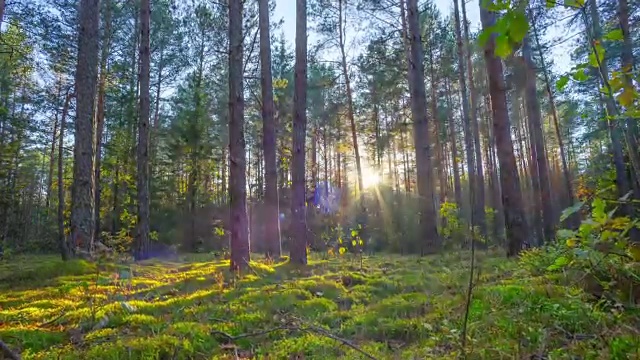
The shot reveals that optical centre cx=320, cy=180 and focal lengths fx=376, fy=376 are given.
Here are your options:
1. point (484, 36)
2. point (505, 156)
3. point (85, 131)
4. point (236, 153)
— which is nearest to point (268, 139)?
point (236, 153)

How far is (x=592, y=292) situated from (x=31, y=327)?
15.4 feet

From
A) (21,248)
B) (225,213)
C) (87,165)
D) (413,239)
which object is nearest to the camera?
(87,165)

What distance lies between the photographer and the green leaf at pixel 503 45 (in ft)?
3.52

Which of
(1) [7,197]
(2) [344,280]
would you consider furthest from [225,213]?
(2) [344,280]

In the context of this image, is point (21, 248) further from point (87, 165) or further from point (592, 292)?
point (592, 292)

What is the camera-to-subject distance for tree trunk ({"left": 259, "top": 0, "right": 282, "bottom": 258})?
31.5ft

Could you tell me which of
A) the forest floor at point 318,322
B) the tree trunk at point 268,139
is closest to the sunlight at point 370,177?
the tree trunk at point 268,139

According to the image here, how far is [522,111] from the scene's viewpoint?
27.5 metres

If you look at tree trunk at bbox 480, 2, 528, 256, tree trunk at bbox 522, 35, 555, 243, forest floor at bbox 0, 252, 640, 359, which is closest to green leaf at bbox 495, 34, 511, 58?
forest floor at bbox 0, 252, 640, 359

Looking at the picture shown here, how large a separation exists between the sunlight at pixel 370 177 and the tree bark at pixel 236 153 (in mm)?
16777

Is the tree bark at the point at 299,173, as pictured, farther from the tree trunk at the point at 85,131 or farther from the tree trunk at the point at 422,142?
the tree trunk at the point at 85,131

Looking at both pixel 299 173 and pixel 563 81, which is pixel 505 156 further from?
pixel 563 81

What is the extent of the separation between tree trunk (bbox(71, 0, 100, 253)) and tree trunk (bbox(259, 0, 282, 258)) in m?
3.71

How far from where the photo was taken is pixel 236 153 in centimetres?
684
